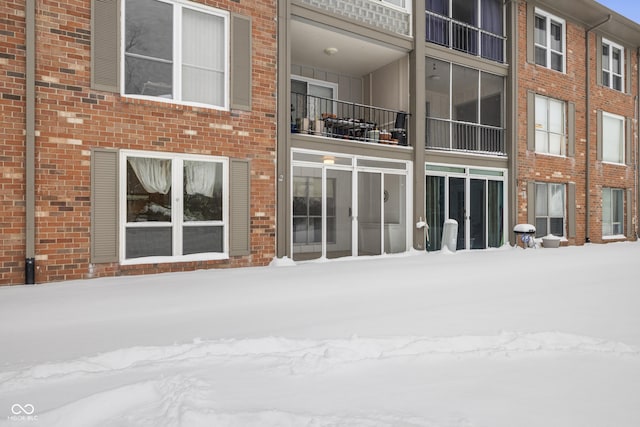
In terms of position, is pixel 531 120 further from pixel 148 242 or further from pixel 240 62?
pixel 148 242

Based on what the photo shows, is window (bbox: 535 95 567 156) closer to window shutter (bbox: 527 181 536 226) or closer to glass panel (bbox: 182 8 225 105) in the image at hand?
window shutter (bbox: 527 181 536 226)

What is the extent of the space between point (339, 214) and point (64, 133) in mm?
6025

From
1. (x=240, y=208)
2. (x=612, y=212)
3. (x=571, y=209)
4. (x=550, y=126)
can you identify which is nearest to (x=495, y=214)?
(x=571, y=209)

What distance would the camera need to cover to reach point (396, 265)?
787cm

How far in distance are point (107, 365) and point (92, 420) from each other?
81 cm

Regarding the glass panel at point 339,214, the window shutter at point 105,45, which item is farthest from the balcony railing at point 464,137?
the window shutter at point 105,45

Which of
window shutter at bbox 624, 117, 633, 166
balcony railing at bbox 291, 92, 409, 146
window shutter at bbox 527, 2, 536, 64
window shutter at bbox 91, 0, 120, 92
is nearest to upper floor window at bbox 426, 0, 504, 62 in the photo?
window shutter at bbox 527, 2, 536, 64

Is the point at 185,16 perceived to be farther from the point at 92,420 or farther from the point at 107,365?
the point at 92,420

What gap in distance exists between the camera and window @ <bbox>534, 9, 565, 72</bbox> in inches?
506

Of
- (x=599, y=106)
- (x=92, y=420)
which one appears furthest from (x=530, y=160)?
(x=92, y=420)

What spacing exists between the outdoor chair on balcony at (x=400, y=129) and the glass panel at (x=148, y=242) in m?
6.37

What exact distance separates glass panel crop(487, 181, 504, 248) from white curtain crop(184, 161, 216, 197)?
335 inches

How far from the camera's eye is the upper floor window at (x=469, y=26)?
1091 centimetres

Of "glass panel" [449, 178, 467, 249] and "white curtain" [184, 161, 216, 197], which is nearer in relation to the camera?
"white curtain" [184, 161, 216, 197]
